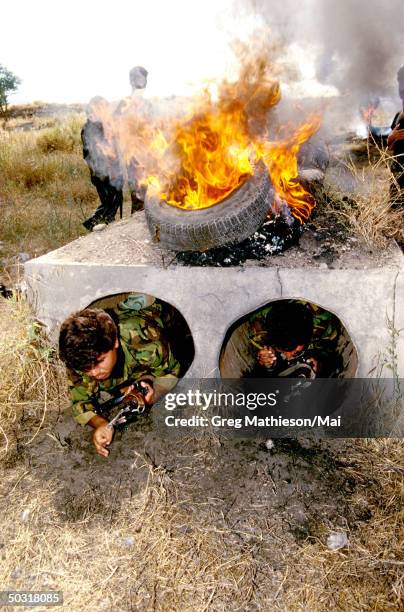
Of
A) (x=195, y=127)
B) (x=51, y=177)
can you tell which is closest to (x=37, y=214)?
(x=51, y=177)

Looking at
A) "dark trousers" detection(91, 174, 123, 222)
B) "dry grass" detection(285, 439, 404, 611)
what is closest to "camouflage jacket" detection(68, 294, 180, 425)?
"dry grass" detection(285, 439, 404, 611)

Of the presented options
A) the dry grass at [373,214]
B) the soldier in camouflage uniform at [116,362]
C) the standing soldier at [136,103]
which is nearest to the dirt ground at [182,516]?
the soldier in camouflage uniform at [116,362]

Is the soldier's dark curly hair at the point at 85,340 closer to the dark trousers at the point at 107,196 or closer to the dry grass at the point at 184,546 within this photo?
the dry grass at the point at 184,546

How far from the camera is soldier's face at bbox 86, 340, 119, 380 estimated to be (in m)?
3.09

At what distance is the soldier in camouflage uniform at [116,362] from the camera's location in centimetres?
308

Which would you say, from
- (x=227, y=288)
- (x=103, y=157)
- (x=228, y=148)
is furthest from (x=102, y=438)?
(x=103, y=157)

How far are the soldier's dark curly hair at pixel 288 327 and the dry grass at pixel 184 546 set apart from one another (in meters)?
1.03

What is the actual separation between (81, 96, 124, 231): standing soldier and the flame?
10.9ft

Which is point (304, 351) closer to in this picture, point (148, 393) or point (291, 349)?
point (291, 349)

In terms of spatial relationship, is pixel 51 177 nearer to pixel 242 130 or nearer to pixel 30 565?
pixel 242 130

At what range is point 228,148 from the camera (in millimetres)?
3838

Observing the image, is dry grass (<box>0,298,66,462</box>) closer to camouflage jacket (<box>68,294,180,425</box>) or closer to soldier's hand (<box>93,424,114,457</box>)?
camouflage jacket (<box>68,294,180,425</box>)

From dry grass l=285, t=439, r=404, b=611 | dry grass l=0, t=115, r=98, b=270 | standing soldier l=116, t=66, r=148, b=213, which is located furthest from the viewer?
dry grass l=0, t=115, r=98, b=270

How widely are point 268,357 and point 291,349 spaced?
15.1 inches
